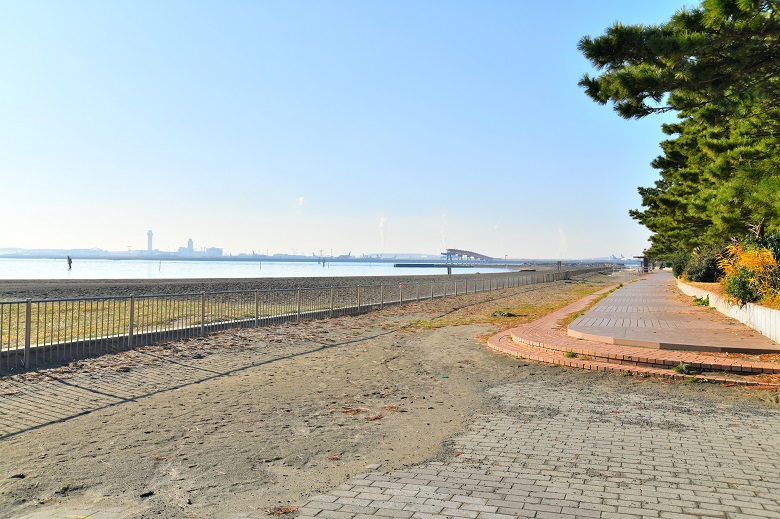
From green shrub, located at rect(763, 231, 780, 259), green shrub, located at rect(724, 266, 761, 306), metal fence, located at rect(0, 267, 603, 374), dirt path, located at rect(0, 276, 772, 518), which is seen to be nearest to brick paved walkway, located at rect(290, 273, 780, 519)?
dirt path, located at rect(0, 276, 772, 518)

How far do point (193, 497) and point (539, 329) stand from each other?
36.8 ft

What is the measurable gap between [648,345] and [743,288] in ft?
15.4

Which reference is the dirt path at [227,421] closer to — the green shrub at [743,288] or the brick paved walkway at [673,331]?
the brick paved walkway at [673,331]

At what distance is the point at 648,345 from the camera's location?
1123 cm

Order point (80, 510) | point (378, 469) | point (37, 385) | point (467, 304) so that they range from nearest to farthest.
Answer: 1. point (80, 510)
2. point (378, 469)
3. point (37, 385)
4. point (467, 304)

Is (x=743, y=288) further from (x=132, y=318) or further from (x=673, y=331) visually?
(x=132, y=318)

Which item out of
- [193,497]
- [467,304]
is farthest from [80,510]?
[467,304]

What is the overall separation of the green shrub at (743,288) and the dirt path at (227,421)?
6.44m

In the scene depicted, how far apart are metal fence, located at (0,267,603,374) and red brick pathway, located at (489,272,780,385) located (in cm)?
724

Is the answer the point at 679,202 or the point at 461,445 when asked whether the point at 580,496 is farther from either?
the point at 679,202

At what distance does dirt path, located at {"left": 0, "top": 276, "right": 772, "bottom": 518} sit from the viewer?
185 inches

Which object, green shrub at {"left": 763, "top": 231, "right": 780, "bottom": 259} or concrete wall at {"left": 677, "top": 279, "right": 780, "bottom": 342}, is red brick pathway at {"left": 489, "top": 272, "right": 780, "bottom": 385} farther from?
green shrub at {"left": 763, "top": 231, "right": 780, "bottom": 259}

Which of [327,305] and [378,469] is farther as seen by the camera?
[327,305]

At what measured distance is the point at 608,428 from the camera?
6.61 metres
